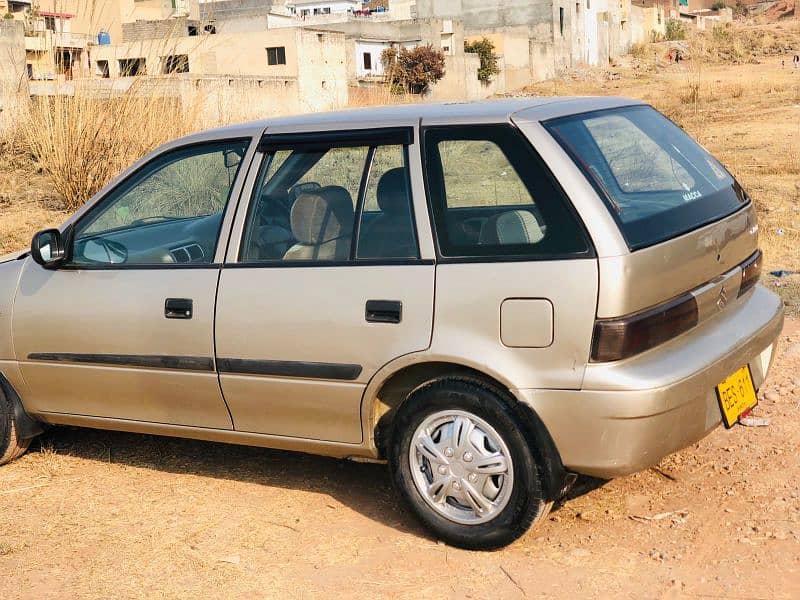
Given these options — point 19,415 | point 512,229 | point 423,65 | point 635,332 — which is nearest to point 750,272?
point 635,332

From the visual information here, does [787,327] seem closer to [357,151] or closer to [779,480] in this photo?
[779,480]

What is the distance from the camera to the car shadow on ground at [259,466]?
4.55 meters

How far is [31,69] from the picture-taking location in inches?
447

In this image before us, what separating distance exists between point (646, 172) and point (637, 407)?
1161 millimetres

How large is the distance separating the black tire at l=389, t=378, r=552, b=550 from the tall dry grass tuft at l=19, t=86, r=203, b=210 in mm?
8059

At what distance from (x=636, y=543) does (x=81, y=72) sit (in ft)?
29.4

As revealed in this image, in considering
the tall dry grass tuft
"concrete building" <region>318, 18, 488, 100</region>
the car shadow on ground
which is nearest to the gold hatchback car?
the car shadow on ground

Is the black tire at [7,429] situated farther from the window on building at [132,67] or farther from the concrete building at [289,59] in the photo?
the concrete building at [289,59]

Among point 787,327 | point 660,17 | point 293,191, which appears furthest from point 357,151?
point 660,17

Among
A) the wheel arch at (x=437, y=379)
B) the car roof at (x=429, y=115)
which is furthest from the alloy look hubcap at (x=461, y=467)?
the car roof at (x=429, y=115)

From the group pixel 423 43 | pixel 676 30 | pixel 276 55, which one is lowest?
pixel 276 55

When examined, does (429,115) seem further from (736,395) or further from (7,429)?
(7,429)

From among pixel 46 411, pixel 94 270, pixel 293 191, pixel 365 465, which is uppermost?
pixel 293 191

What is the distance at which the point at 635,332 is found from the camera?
363 centimetres
